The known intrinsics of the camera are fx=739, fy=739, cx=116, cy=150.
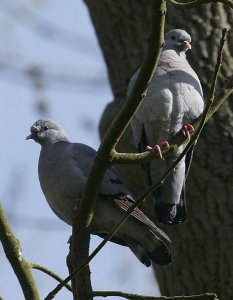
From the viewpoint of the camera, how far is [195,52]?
5039mm

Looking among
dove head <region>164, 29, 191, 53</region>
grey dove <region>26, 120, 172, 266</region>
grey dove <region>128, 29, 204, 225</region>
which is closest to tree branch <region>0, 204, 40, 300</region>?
grey dove <region>26, 120, 172, 266</region>

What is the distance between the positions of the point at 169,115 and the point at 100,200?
593mm

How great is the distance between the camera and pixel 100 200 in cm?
401

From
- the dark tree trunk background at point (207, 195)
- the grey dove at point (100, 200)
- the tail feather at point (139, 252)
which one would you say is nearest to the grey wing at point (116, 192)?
the grey dove at point (100, 200)

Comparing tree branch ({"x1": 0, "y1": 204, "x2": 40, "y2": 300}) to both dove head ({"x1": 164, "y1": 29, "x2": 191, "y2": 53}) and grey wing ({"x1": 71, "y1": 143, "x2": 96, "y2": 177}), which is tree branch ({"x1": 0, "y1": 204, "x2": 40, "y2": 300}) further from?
dove head ({"x1": 164, "y1": 29, "x2": 191, "y2": 53})

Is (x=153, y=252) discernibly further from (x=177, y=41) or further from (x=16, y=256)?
(x=177, y=41)

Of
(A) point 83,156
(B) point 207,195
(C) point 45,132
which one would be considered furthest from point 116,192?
(B) point 207,195

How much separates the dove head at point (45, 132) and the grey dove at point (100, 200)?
31 cm

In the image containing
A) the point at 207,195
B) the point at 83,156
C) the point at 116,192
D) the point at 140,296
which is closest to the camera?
the point at 140,296

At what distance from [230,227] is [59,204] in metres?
1.29

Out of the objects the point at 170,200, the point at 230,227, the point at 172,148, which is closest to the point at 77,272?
the point at 172,148

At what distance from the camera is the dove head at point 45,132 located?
179 inches

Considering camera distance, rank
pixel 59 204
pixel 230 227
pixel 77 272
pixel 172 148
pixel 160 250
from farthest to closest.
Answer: pixel 230 227
pixel 59 204
pixel 160 250
pixel 172 148
pixel 77 272

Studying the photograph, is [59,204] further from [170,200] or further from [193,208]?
[193,208]
